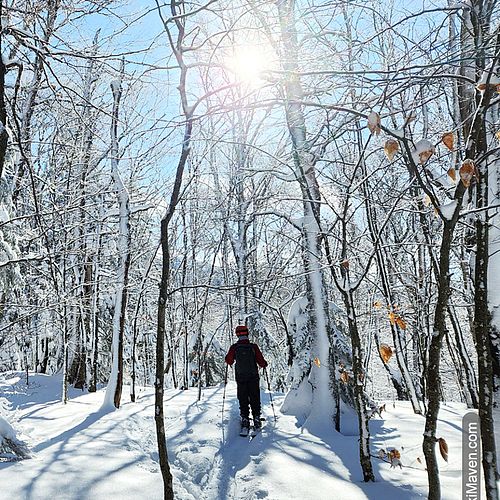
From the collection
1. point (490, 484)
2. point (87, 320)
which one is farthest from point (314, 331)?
point (87, 320)

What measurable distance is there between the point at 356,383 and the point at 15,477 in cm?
357

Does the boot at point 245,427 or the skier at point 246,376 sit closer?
the boot at point 245,427

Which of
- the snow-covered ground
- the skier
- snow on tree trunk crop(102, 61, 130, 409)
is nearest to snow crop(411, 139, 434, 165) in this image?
the snow-covered ground

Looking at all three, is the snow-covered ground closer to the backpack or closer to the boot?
the boot

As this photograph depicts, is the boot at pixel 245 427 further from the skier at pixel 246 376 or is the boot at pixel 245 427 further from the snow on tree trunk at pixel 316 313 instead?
the snow on tree trunk at pixel 316 313

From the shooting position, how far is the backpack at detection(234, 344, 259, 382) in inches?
291

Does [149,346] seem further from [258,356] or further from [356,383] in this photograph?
[356,383]

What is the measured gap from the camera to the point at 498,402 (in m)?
3.49

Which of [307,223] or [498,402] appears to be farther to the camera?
[307,223]

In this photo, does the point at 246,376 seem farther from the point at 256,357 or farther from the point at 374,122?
the point at 374,122

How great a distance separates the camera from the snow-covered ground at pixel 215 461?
414 centimetres

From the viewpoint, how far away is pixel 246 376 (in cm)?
738

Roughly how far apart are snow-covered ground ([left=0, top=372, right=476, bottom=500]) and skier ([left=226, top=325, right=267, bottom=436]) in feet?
1.12

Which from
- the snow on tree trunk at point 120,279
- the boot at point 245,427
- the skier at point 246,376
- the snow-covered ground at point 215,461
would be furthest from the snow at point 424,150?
the snow on tree trunk at point 120,279
